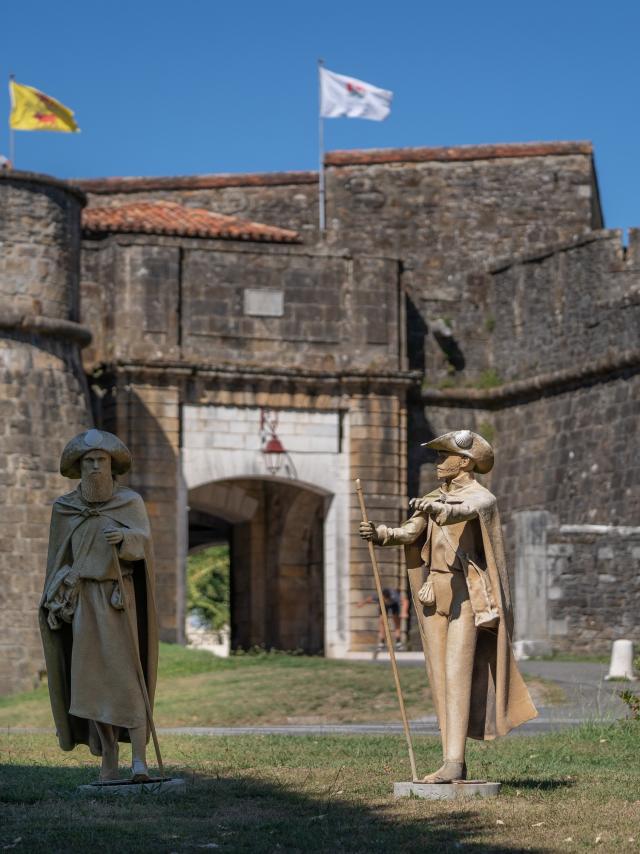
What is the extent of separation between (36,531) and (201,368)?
14.4ft

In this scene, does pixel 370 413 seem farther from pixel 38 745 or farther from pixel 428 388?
pixel 38 745

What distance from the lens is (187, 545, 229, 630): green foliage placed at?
58.9 m

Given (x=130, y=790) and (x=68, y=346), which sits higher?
(x=68, y=346)

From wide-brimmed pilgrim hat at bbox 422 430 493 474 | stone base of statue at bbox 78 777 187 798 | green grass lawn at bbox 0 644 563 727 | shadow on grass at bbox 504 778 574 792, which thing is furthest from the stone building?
stone base of statue at bbox 78 777 187 798

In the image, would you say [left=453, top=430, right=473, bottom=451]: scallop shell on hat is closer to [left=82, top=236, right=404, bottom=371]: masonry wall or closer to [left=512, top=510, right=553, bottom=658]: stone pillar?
[left=512, top=510, right=553, bottom=658]: stone pillar

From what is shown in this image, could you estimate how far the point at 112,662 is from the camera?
33.3 feet

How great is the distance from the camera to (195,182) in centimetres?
3328

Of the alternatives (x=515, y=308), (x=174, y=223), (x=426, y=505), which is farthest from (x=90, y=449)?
(x=515, y=308)

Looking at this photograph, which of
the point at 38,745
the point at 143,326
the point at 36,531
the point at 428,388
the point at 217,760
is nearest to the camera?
the point at 217,760

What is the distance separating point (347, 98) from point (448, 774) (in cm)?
2500

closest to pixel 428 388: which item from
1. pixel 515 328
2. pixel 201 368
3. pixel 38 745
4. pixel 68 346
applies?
pixel 515 328

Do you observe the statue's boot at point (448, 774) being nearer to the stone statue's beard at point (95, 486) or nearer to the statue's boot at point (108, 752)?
the statue's boot at point (108, 752)

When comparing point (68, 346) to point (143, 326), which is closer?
point (68, 346)

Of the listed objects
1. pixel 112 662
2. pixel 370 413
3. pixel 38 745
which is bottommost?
pixel 38 745
